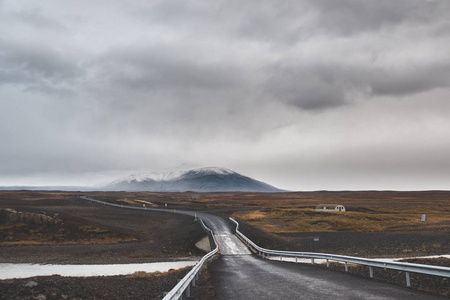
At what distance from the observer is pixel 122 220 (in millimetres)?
66625

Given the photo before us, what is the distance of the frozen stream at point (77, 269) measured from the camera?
87.6 feet

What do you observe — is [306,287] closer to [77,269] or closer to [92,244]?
[77,269]

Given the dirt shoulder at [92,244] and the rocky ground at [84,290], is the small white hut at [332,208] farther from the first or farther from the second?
the rocky ground at [84,290]

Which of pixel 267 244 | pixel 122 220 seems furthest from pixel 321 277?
pixel 122 220

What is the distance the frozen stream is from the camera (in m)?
26.7

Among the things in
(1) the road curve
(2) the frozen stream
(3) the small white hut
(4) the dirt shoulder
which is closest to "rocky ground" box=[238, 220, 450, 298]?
(4) the dirt shoulder

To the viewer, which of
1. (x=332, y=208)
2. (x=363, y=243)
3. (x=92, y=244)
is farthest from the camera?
(x=332, y=208)

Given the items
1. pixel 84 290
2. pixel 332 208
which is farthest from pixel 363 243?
pixel 332 208

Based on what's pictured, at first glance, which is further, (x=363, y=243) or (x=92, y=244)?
(x=92, y=244)

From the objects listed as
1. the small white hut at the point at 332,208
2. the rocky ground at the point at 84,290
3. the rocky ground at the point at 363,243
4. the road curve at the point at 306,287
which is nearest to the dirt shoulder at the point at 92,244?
the rocky ground at the point at 363,243

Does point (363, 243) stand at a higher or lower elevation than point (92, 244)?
higher

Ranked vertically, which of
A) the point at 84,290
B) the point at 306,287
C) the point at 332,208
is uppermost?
the point at 306,287

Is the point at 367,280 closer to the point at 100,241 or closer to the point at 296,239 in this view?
the point at 296,239

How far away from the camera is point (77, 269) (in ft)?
94.8
